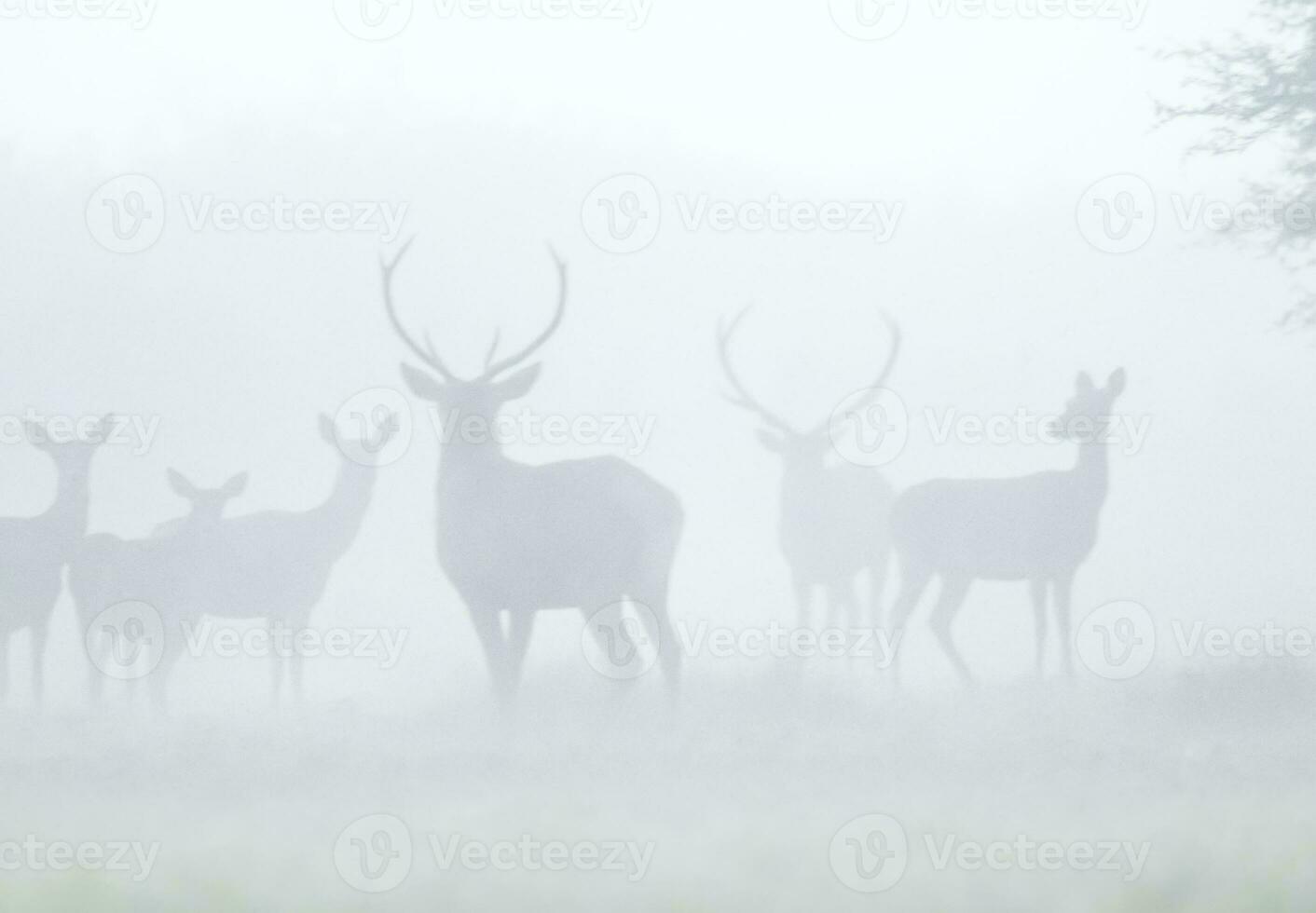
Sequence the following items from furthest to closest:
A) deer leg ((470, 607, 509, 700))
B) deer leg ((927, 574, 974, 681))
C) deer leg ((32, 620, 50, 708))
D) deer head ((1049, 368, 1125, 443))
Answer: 1. deer head ((1049, 368, 1125, 443))
2. deer leg ((927, 574, 974, 681))
3. deer leg ((32, 620, 50, 708))
4. deer leg ((470, 607, 509, 700))

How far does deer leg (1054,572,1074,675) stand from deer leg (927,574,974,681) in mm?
285

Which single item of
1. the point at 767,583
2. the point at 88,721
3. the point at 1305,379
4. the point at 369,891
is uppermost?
the point at 1305,379

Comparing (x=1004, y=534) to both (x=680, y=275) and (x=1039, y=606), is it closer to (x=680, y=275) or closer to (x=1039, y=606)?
(x=1039, y=606)

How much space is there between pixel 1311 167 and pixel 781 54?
186cm

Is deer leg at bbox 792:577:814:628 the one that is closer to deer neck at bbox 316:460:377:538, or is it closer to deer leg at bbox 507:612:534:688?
deer leg at bbox 507:612:534:688

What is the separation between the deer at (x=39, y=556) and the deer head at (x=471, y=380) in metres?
1.14

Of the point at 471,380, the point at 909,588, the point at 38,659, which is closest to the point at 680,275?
the point at 471,380

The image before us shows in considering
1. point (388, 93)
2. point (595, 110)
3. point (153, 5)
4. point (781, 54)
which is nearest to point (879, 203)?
point (781, 54)

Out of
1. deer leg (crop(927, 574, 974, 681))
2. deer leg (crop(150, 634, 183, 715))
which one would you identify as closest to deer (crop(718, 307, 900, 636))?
deer leg (crop(927, 574, 974, 681))

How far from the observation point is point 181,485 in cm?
470

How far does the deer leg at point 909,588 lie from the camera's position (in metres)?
4.82

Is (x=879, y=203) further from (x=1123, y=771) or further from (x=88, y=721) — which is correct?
(x=88, y=721)

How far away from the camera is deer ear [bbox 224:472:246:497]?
471 cm

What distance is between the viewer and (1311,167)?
512 cm
